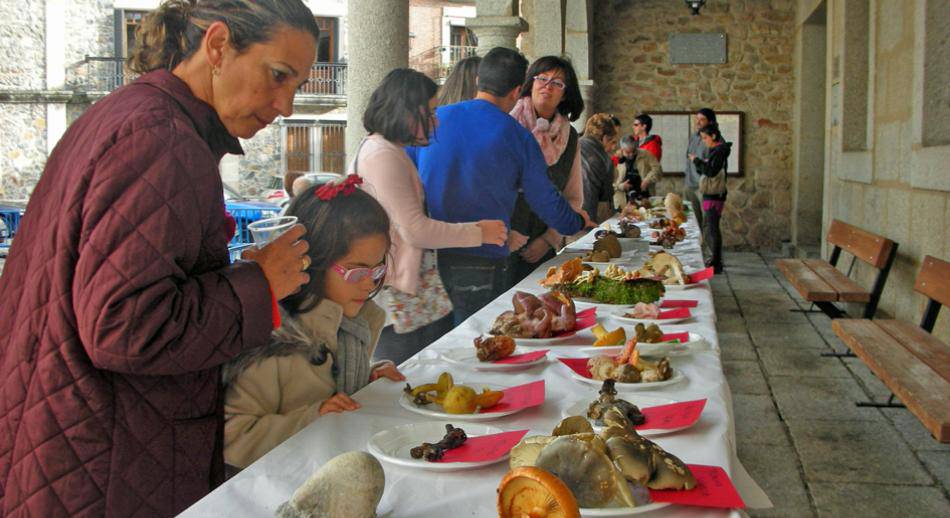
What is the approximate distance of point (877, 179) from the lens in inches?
239

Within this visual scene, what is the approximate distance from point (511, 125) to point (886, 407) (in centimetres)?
230

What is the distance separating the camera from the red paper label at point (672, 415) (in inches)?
62.1

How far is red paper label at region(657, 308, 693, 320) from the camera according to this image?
2.68 m

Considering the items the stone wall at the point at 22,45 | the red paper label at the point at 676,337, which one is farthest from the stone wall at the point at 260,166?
the red paper label at the point at 676,337

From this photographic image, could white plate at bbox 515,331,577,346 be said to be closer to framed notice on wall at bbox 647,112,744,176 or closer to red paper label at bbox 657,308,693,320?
red paper label at bbox 657,308,693,320

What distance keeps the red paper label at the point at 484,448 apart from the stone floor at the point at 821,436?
1.88 metres

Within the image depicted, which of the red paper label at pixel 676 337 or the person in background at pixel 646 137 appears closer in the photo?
the red paper label at pixel 676 337

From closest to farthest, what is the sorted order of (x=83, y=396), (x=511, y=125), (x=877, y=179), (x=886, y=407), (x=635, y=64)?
(x=83, y=396)
(x=511, y=125)
(x=886, y=407)
(x=877, y=179)
(x=635, y=64)

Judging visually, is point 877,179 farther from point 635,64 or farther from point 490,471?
point 635,64

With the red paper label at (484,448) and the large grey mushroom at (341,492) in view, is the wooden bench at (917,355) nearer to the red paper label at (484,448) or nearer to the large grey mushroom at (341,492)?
the red paper label at (484,448)

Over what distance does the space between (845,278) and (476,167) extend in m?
3.42

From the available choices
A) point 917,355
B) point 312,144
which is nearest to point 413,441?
point 917,355

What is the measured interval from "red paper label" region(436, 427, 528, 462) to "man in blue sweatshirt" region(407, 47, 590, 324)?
1.82 m

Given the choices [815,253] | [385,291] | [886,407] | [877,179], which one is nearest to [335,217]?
[385,291]
